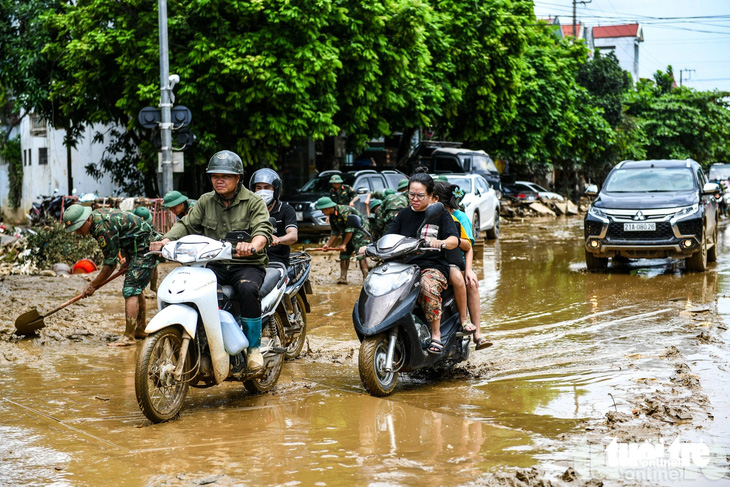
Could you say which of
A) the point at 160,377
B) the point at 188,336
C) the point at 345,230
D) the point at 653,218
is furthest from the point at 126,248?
the point at 653,218

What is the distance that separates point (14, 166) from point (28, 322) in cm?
2743

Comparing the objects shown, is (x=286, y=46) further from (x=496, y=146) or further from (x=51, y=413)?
(x=496, y=146)

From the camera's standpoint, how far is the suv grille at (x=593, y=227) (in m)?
13.8

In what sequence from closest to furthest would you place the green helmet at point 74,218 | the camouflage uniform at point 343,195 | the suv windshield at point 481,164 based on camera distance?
the green helmet at point 74,218, the camouflage uniform at point 343,195, the suv windshield at point 481,164

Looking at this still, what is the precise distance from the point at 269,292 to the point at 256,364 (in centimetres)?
64

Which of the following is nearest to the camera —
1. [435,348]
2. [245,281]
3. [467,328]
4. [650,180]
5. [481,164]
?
[245,281]

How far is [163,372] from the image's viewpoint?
5.70 m

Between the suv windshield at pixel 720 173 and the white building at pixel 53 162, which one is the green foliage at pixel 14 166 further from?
the suv windshield at pixel 720 173

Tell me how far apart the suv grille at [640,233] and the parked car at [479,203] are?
7015 millimetres

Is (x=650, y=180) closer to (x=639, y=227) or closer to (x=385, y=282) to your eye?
(x=639, y=227)

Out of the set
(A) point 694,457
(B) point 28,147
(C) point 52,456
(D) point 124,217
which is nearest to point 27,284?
(D) point 124,217

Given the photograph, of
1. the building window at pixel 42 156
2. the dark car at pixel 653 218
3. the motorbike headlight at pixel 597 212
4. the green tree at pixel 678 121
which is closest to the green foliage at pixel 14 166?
the building window at pixel 42 156

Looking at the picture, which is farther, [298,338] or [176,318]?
[298,338]

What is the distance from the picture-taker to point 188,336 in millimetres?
5793
